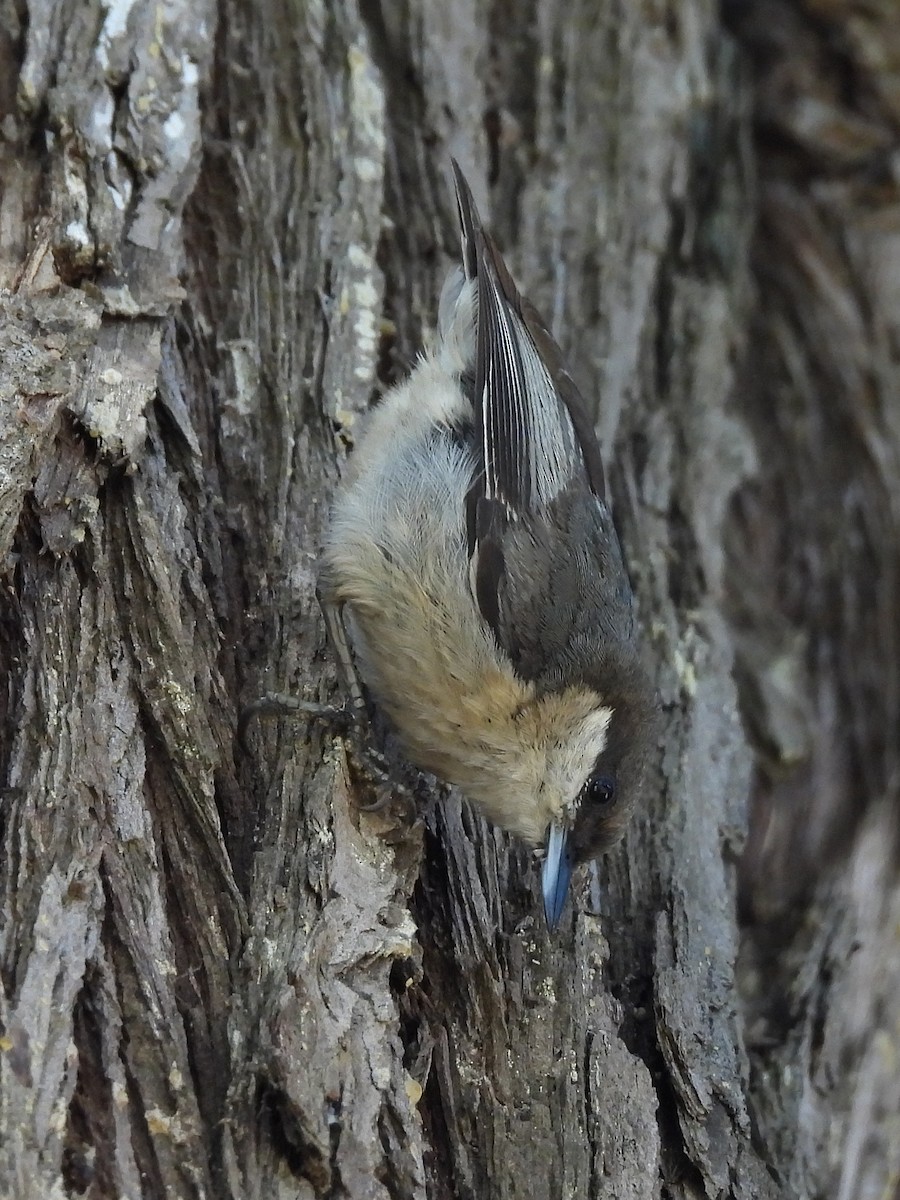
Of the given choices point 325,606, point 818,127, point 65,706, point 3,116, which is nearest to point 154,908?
point 65,706

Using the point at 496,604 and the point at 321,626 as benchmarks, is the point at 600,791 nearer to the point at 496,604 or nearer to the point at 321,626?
the point at 496,604

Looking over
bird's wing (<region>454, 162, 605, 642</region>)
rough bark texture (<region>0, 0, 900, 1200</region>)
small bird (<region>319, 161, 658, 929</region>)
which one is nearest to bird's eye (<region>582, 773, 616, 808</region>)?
small bird (<region>319, 161, 658, 929</region>)

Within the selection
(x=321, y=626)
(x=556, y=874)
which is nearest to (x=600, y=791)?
(x=556, y=874)

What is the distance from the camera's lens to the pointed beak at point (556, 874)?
106 inches

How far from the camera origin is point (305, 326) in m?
3.37

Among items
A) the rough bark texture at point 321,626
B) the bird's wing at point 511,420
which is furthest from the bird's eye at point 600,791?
the bird's wing at point 511,420

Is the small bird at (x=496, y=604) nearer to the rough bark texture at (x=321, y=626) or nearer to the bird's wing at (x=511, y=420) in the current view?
the bird's wing at (x=511, y=420)

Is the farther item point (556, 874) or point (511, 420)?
point (511, 420)

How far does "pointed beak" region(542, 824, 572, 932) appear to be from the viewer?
2.70 meters

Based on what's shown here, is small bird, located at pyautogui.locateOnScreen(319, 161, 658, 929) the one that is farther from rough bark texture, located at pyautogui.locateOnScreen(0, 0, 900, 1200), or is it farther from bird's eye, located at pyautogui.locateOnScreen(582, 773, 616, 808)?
rough bark texture, located at pyautogui.locateOnScreen(0, 0, 900, 1200)

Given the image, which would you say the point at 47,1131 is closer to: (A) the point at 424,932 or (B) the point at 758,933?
(A) the point at 424,932

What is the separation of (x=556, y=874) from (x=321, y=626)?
811 mm

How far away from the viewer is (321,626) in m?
3.02

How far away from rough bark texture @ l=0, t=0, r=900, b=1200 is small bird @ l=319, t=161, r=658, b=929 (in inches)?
5.9
